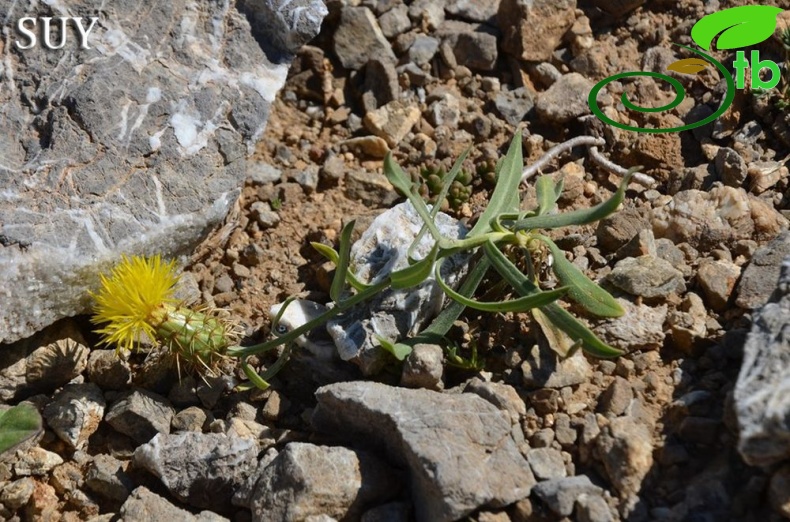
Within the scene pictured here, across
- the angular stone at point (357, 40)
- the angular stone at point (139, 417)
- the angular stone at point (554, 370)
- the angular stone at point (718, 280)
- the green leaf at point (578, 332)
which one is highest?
the angular stone at point (357, 40)

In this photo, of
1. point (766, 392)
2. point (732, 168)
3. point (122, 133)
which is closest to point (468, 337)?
point (766, 392)

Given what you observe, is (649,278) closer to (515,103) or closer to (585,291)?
(585,291)

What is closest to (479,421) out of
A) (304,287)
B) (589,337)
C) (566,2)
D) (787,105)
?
(589,337)

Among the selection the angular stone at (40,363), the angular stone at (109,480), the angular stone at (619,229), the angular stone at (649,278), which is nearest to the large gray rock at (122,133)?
the angular stone at (40,363)

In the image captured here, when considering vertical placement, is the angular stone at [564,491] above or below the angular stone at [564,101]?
below

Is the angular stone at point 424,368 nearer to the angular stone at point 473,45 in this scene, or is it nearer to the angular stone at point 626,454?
the angular stone at point 626,454

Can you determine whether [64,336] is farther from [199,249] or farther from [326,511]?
[326,511]
